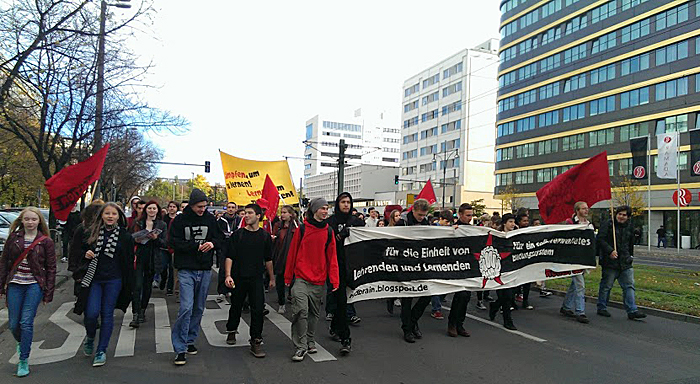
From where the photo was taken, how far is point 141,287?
7.68 meters

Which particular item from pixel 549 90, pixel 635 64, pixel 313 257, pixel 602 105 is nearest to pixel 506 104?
pixel 549 90

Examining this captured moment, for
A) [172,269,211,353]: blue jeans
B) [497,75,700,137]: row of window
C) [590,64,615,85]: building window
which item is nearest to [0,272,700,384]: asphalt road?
[172,269,211,353]: blue jeans

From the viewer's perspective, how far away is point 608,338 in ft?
24.1

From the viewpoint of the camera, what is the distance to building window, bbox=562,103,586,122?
52.2 meters

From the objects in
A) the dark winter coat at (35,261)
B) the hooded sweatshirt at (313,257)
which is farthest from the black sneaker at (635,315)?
the dark winter coat at (35,261)

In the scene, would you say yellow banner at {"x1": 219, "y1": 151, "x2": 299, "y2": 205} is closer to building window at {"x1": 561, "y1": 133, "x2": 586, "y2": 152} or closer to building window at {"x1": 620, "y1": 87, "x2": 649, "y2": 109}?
building window at {"x1": 620, "y1": 87, "x2": 649, "y2": 109}

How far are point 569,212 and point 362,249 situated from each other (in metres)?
4.60

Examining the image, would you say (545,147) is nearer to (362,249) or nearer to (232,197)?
(232,197)

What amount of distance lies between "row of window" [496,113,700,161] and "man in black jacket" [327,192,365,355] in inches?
1685

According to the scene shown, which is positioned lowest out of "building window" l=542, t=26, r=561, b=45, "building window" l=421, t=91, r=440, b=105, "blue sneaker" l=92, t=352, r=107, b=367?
"blue sneaker" l=92, t=352, r=107, b=367

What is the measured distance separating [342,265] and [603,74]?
5081 cm

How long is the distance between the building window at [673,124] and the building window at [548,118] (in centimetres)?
1255

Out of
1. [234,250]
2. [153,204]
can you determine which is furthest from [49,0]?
[234,250]

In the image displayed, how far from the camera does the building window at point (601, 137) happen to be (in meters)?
48.6
